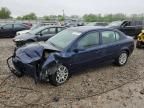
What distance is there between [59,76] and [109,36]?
2.47 meters

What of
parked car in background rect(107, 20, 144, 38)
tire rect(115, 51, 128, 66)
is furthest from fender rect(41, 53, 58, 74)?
parked car in background rect(107, 20, 144, 38)

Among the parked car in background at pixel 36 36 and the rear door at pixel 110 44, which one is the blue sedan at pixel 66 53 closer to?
the rear door at pixel 110 44

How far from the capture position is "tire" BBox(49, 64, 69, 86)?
536 centimetres

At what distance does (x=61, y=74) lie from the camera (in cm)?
550

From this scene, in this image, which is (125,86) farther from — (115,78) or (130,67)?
(130,67)

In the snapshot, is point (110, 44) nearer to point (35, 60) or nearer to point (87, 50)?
point (87, 50)

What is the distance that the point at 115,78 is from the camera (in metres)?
6.22

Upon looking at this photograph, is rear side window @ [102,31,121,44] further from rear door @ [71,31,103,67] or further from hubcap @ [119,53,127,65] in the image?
hubcap @ [119,53,127,65]

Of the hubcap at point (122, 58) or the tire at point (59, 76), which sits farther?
the hubcap at point (122, 58)

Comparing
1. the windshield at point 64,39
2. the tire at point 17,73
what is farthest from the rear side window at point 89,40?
the tire at point 17,73

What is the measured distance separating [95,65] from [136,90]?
61.9 inches

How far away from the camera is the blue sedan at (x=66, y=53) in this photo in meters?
5.27

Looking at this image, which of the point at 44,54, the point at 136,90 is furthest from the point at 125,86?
the point at 44,54

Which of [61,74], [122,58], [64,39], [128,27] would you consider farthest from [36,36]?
[128,27]
